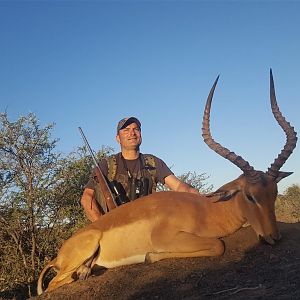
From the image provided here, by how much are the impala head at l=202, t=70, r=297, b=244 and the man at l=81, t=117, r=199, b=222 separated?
1606mm

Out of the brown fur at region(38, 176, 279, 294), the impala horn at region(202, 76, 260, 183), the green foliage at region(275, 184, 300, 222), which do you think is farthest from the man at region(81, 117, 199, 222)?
the green foliage at region(275, 184, 300, 222)

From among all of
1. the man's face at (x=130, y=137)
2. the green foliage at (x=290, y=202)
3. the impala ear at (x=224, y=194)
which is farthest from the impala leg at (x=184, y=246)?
the green foliage at (x=290, y=202)

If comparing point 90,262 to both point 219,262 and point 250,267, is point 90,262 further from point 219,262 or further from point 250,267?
point 250,267

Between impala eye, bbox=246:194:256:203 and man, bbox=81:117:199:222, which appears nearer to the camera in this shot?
impala eye, bbox=246:194:256:203

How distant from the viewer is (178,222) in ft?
18.8

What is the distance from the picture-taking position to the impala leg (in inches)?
207

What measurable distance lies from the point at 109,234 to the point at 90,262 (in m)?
0.44

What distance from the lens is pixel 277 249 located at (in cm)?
509

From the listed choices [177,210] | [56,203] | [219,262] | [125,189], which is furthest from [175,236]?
[56,203]

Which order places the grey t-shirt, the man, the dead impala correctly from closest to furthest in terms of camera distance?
the dead impala → the man → the grey t-shirt

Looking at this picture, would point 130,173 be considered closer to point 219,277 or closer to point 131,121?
point 131,121

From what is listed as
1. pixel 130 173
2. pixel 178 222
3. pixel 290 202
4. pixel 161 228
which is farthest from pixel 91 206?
pixel 290 202

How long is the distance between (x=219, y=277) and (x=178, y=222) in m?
1.46

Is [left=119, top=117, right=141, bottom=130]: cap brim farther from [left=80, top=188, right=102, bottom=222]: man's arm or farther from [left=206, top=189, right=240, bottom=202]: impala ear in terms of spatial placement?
[left=206, top=189, right=240, bottom=202]: impala ear
